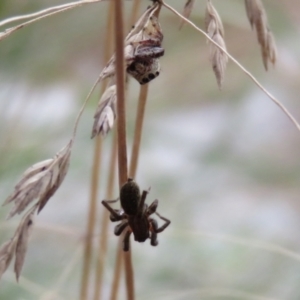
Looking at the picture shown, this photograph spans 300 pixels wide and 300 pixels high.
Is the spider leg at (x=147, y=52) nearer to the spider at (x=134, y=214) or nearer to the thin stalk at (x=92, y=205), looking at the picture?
the spider at (x=134, y=214)

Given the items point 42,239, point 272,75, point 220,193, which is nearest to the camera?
point 42,239

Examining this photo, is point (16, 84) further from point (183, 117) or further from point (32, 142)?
point (183, 117)

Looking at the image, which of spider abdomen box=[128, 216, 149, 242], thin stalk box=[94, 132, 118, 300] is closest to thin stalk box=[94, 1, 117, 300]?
thin stalk box=[94, 132, 118, 300]

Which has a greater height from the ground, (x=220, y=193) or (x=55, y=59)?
(x=55, y=59)

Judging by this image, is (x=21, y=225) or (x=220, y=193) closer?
(x=21, y=225)

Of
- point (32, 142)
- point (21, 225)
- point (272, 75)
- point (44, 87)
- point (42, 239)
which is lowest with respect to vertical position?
point (21, 225)

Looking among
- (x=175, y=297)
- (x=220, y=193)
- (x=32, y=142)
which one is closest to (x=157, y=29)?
(x=175, y=297)

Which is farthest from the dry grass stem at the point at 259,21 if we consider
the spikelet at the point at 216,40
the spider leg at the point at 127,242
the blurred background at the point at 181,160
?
the blurred background at the point at 181,160

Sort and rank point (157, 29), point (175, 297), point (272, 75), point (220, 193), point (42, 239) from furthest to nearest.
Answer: point (272, 75), point (220, 193), point (42, 239), point (175, 297), point (157, 29)
